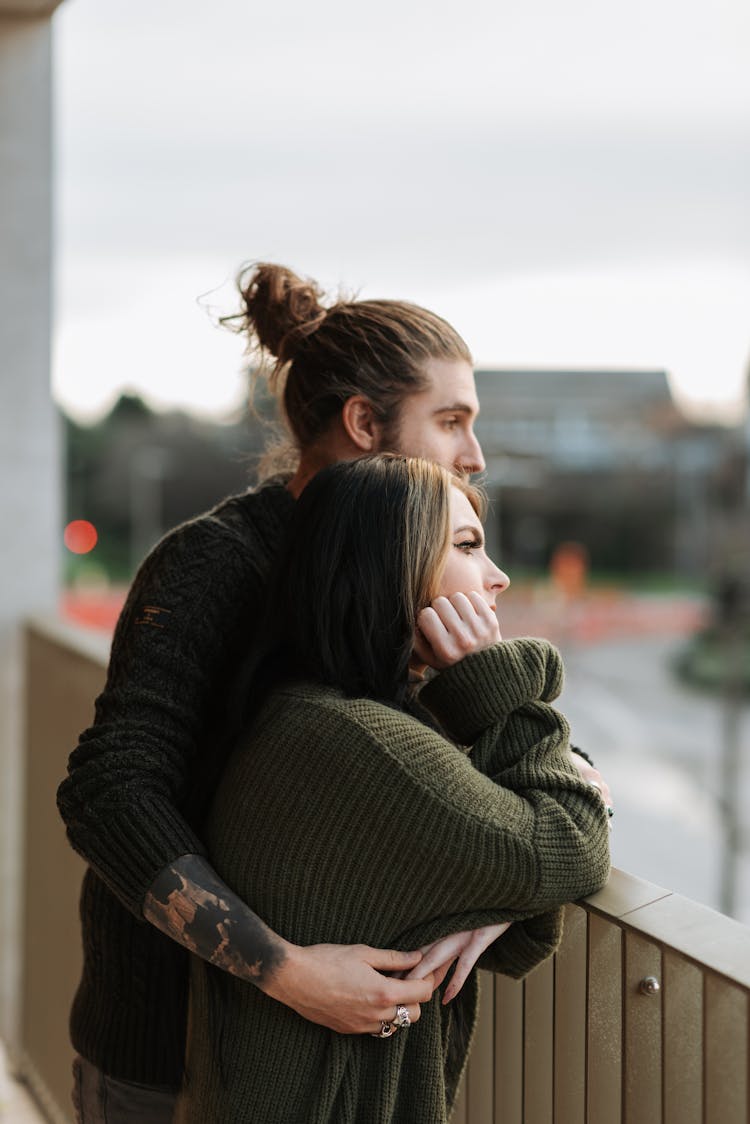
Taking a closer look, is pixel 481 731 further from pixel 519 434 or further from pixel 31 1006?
pixel 519 434

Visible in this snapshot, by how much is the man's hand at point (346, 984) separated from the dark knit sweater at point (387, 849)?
2 centimetres

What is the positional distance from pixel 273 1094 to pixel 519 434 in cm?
4619

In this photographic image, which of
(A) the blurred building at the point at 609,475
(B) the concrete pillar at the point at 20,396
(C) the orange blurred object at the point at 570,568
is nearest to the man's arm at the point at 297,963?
(B) the concrete pillar at the point at 20,396

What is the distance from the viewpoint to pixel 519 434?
4662cm

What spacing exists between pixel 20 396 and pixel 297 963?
2830 millimetres

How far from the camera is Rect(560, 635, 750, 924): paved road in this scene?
84.2 ft

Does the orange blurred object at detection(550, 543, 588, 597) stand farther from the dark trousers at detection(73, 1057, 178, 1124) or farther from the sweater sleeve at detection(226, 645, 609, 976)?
the sweater sleeve at detection(226, 645, 609, 976)

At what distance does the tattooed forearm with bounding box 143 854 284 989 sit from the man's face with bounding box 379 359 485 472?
0.57 m

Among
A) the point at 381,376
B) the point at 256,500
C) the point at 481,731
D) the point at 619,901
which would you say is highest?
the point at 381,376

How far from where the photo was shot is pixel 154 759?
1.20 meters

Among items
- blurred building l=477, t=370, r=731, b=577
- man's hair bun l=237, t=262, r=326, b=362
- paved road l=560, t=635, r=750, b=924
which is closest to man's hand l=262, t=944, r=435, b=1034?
man's hair bun l=237, t=262, r=326, b=362

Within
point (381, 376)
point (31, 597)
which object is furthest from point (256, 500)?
point (31, 597)

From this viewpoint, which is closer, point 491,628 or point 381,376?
point 491,628

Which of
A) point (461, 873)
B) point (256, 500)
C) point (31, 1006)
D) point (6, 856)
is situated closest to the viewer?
point (461, 873)
